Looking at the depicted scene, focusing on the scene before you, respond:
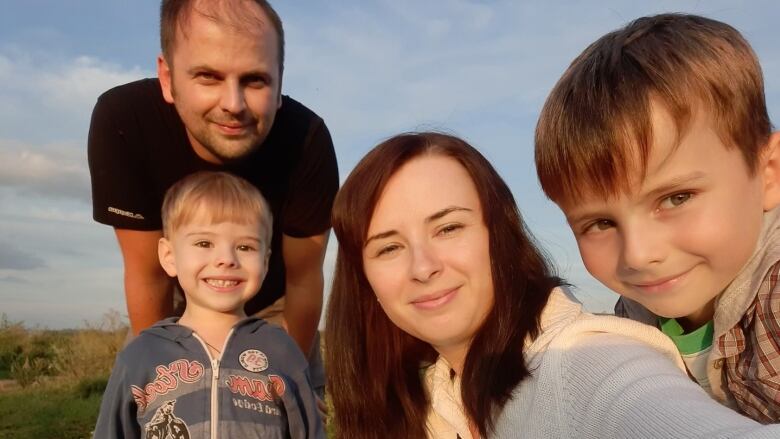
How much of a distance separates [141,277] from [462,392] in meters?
2.40

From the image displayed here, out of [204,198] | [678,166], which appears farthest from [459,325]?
[204,198]

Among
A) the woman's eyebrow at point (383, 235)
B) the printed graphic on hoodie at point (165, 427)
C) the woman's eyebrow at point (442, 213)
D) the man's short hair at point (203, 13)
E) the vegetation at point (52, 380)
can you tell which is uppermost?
the man's short hair at point (203, 13)

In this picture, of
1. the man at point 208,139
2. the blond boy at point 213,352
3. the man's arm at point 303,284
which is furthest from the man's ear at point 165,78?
the man's arm at point 303,284

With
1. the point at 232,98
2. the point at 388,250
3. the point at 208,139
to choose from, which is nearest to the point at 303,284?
the point at 208,139

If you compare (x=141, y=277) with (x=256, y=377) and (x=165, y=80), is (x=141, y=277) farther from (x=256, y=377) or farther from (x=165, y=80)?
(x=256, y=377)

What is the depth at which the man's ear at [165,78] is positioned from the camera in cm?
414

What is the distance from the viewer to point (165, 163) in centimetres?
409

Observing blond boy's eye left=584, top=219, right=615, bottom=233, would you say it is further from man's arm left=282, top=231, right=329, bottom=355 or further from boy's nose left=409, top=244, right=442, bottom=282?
man's arm left=282, top=231, right=329, bottom=355

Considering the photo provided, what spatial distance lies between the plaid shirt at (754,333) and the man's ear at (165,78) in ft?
10.1

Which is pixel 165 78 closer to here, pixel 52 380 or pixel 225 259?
pixel 225 259

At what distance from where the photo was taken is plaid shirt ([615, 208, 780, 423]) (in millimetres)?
2188

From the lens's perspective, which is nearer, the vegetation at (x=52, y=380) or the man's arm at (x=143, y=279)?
the man's arm at (x=143, y=279)

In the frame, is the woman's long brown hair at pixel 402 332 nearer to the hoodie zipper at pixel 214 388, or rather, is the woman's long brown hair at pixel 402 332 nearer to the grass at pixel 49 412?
the hoodie zipper at pixel 214 388

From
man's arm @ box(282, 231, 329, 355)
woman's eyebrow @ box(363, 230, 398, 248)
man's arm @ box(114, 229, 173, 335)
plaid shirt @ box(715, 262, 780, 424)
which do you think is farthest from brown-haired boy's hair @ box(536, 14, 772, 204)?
man's arm @ box(114, 229, 173, 335)
